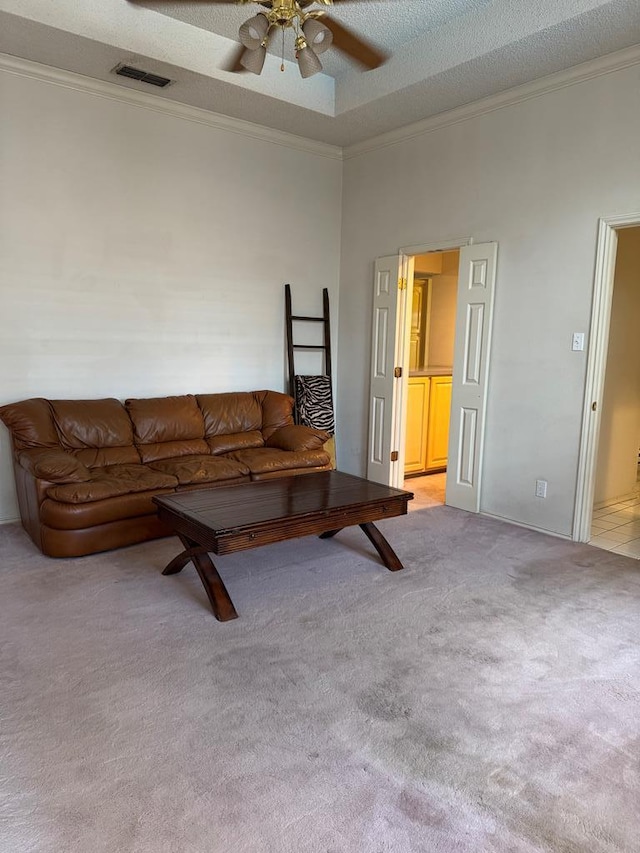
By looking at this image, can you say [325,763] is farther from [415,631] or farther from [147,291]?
[147,291]

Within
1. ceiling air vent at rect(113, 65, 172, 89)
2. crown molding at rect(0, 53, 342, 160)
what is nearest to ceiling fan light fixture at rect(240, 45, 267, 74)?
ceiling air vent at rect(113, 65, 172, 89)

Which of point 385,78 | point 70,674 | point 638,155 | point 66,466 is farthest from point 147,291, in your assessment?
point 638,155

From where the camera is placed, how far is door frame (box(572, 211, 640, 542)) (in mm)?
3670

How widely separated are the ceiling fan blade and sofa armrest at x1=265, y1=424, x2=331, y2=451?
2654 millimetres

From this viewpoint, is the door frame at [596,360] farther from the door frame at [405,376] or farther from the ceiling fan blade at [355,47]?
the ceiling fan blade at [355,47]

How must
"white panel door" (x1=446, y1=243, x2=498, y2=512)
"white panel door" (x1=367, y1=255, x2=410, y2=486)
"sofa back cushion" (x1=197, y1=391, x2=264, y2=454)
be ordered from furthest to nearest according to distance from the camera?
"white panel door" (x1=367, y1=255, x2=410, y2=486)
"sofa back cushion" (x1=197, y1=391, x2=264, y2=454)
"white panel door" (x1=446, y1=243, x2=498, y2=512)

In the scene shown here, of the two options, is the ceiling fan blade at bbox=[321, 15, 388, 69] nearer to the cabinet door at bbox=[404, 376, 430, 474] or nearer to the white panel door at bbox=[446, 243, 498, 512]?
the white panel door at bbox=[446, 243, 498, 512]

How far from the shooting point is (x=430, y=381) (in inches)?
224

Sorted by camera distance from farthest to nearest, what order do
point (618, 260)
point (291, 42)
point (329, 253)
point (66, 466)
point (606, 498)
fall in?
point (329, 253) < point (606, 498) < point (618, 260) < point (291, 42) < point (66, 466)

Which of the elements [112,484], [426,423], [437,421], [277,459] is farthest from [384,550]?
[437,421]

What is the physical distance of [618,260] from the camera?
4457mm

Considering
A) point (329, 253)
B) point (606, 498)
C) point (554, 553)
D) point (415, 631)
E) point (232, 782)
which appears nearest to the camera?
point (232, 782)

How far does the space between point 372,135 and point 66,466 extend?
3.71m

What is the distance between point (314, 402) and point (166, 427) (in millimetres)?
1480
